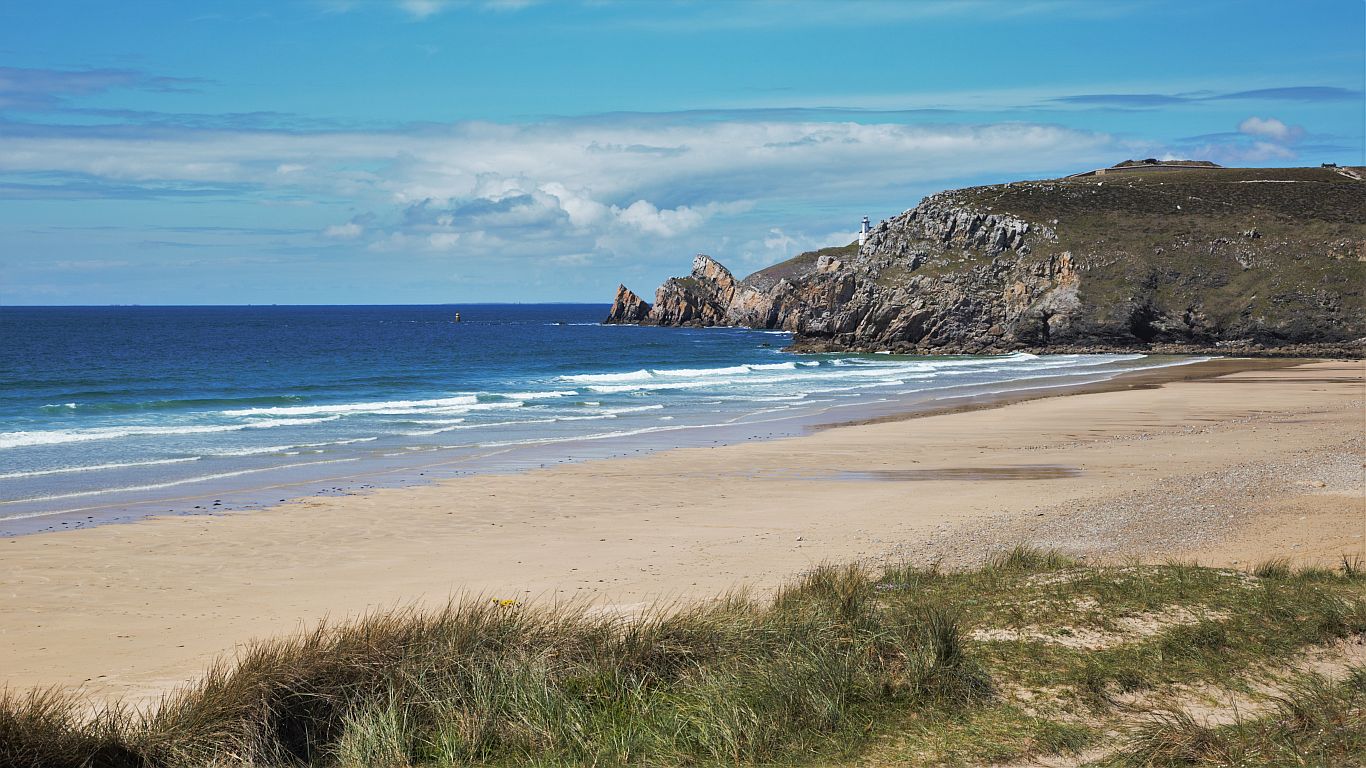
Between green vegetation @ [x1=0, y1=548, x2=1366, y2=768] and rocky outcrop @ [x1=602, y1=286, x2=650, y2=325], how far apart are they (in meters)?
132

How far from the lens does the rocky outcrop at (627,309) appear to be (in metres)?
140

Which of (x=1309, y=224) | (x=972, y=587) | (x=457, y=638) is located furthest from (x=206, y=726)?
(x=1309, y=224)

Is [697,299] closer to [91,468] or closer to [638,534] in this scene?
[91,468]

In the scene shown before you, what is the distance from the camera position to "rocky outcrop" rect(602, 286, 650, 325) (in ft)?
461

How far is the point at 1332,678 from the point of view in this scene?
5.64 metres

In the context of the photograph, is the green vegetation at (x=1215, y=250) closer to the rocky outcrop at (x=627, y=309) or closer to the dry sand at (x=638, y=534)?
the dry sand at (x=638, y=534)

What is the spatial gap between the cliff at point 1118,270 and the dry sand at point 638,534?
49.8 m

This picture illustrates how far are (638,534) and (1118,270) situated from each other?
66027 mm

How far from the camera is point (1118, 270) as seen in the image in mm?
70312

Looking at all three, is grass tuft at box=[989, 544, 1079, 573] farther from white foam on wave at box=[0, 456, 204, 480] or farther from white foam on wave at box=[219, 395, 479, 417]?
white foam on wave at box=[219, 395, 479, 417]

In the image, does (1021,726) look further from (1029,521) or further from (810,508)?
(810,508)

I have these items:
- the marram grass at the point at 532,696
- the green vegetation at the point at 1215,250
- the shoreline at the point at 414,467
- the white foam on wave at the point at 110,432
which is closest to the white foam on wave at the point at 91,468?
the shoreline at the point at 414,467

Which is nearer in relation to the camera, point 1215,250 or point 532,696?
point 532,696

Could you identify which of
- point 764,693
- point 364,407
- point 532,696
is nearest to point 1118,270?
point 364,407
